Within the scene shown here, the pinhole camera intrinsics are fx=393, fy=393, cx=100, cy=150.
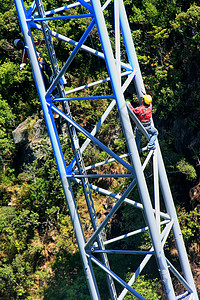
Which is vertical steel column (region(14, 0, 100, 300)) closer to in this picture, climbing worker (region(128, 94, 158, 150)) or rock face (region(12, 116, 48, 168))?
climbing worker (region(128, 94, 158, 150))

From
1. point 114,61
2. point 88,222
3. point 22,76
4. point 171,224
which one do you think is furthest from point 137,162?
point 22,76

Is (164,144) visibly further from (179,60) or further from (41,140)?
(41,140)

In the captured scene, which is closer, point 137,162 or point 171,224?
point 137,162

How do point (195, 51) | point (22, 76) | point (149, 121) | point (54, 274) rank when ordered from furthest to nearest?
point (22, 76) < point (54, 274) < point (195, 51) < point (149, 121)

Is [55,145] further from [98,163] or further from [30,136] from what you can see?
[30,136]

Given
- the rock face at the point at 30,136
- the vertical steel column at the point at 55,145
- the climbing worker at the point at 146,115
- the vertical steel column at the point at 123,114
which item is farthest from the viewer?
the rock face at the point at 30,136

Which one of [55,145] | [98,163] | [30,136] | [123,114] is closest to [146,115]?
[98,163]

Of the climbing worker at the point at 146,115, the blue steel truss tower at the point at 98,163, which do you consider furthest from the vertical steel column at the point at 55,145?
the climbing worker at the point at 146,115

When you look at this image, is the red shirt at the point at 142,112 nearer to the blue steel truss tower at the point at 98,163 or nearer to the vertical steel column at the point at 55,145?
the blue steel truss tower at the point at 98,163

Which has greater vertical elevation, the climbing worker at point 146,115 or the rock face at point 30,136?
the climbing worker at point 146,115
